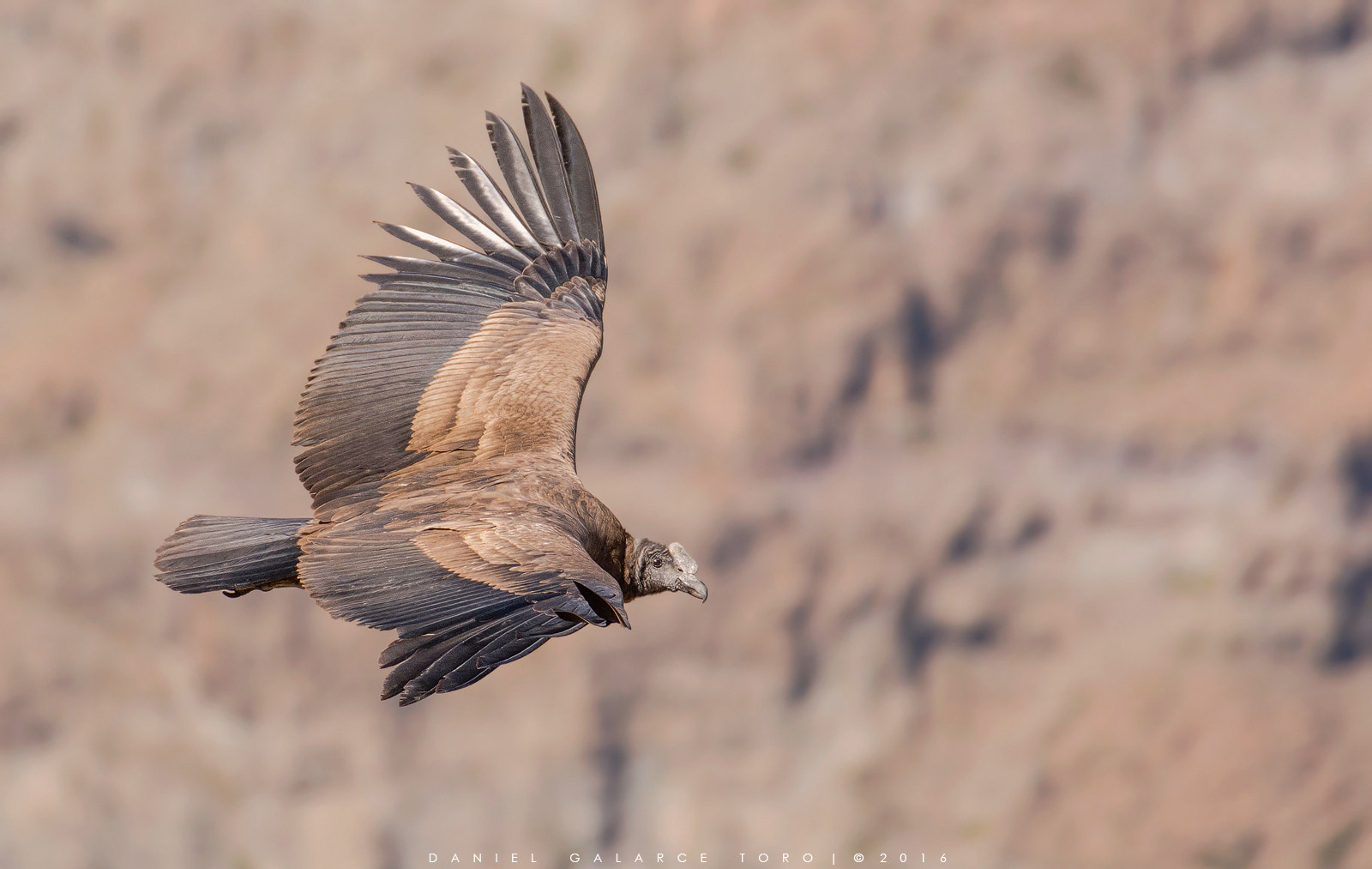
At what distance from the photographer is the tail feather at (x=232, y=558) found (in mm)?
10047

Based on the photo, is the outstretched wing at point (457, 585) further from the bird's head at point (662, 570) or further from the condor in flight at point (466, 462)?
the bird's head at point (662, 570)

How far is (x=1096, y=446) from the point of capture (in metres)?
120

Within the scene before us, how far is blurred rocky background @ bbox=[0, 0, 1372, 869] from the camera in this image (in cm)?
11169

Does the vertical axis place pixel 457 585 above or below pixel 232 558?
below

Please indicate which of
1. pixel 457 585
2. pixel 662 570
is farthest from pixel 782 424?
pixel 457 585

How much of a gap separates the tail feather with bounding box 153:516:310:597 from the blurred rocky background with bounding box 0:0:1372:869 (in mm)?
93934

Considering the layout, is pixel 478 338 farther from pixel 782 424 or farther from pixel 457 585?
pixel 782 424

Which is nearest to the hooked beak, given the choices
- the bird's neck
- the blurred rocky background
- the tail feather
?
the bird's neck

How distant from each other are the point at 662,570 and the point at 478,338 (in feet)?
8.53

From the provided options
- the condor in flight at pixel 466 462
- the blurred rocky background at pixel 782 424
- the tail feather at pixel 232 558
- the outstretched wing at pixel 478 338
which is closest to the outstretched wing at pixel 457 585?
the condor in flight at pixel 466 462

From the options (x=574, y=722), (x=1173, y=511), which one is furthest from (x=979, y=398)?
(x=574, y=722)

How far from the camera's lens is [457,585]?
8.70 metres

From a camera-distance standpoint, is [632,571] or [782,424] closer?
[632,571]

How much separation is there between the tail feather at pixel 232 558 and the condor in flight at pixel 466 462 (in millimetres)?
13
